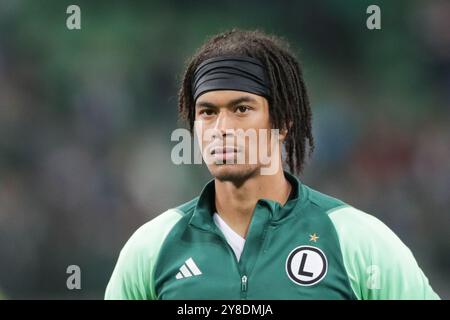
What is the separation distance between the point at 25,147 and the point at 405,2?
11.5 feet

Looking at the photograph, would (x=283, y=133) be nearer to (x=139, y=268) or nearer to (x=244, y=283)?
(x=244, y=283)

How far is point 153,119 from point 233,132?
11.8ft

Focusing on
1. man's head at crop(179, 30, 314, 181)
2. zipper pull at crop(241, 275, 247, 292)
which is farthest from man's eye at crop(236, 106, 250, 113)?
zipper pull at crop(241, 275, 247, 292)

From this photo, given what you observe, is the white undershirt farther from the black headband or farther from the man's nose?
the black headband

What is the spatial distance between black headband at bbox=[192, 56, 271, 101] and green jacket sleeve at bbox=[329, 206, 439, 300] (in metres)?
0.77

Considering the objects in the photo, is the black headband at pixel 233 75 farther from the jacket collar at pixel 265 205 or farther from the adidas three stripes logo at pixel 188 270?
the adidas three stripes logo at pixel 188 270

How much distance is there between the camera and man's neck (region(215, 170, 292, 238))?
3.86m

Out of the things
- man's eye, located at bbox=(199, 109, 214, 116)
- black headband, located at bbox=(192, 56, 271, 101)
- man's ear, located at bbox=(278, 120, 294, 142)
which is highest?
black headband, located at bbox=(192, 56, 271, 101)

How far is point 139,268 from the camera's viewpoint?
12.9ft

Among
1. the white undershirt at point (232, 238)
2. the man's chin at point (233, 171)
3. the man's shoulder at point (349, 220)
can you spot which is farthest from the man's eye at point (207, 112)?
the man's shoulder at point (349, 220)

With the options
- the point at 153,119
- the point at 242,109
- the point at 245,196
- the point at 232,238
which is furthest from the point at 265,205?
the point at 153,119

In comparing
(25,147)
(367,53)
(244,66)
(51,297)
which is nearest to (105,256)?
(51,297)

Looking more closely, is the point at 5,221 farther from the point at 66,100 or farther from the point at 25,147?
the point at 66,100

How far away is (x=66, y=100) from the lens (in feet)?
24.2
